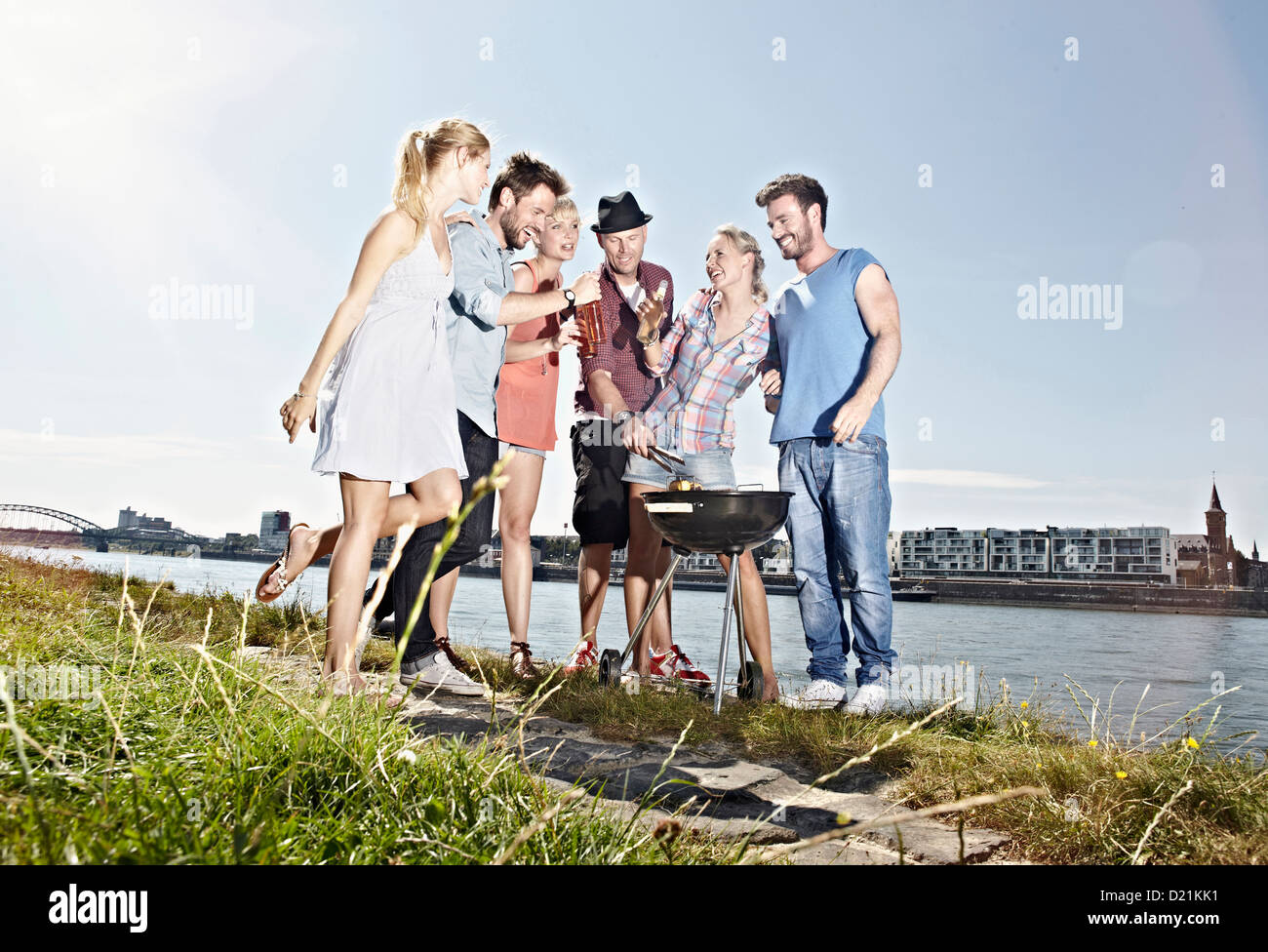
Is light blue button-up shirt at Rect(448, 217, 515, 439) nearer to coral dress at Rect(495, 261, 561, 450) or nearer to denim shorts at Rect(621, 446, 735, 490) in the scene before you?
coral dress at Rect(495, 261, 561, 450)

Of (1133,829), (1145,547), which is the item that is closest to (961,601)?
(1145,547)

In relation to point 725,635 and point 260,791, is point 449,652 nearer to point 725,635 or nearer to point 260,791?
point 725,635

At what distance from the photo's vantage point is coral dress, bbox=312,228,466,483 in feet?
9.59

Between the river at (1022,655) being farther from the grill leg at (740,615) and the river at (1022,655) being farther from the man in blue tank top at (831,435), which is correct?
the grill leg at (740,615)

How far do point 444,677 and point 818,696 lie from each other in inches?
66.5

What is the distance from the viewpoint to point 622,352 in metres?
4.36

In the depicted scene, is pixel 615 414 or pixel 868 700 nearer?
pixel 868 700

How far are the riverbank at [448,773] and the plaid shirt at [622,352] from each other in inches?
63.4

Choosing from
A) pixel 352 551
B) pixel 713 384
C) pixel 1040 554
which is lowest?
pixel 1040 554

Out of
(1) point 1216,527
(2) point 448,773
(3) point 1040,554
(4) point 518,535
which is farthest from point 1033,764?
(3) point 1040,554

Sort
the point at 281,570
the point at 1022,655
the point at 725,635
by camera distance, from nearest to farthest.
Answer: the point at 281,570 → the point at 725,635 → the point at 1022,655

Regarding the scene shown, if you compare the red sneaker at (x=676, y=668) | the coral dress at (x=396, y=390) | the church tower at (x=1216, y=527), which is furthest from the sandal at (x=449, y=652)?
the church tower at (x=1216, y=527)

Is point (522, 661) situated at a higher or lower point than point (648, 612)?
lower
